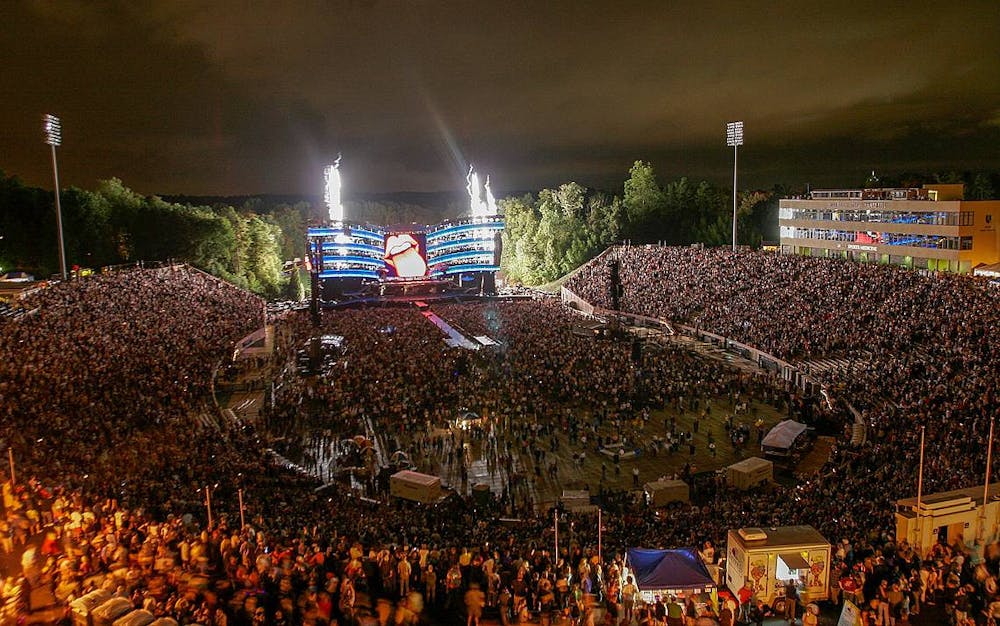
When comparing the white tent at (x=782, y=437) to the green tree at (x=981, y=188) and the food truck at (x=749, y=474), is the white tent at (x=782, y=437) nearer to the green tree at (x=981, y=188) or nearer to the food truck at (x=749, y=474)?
the food truck at (x=749, y=474)

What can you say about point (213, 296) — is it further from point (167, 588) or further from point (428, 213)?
point (428, 213)

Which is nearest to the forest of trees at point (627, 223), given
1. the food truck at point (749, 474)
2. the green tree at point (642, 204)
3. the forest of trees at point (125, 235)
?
the green tree at point (642, 204)

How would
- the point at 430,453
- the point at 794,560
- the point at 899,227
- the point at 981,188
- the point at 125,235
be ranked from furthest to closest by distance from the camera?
the point at 981,188 < the point at 125,235 < the point at 899,227 < the point at 430,453 < the point at 794,560

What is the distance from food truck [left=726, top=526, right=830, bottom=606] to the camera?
395 inches

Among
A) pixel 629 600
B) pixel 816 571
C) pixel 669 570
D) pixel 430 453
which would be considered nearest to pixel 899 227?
pixel 430 453

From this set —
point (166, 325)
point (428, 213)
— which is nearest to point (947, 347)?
point (166, 325)

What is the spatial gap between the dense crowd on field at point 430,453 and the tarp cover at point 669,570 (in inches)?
11.3

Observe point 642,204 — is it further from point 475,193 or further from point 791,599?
point 791,599

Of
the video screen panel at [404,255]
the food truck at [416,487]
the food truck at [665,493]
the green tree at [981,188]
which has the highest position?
the green tree at [981,188]

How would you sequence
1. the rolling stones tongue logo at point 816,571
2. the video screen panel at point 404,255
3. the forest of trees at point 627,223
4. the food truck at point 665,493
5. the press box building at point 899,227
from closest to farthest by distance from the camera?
the rolling stones tongue logo at point 816,571 < the food truck at point 665,493 < the press box building at point 899,227 < the video screen panel at point 404,255 < the forest of trees at point 627,223

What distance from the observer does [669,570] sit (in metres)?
10.2

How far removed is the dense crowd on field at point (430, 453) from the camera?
10.2 metres

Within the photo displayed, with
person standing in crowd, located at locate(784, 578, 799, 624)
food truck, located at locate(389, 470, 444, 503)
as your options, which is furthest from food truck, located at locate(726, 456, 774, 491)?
food truck, located at locate(389, 470, 444, 503)

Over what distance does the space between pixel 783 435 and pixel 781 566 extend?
402 inches
